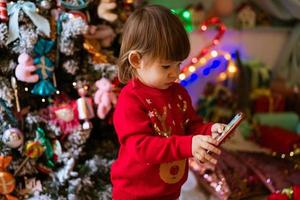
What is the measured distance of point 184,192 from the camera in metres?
1.77

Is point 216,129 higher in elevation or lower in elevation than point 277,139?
higher

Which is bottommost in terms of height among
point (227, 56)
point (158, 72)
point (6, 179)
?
Result: point (6, 179)

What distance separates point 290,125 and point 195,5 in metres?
0.90

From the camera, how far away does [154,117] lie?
3.57 feet

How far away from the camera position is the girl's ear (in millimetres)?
1064

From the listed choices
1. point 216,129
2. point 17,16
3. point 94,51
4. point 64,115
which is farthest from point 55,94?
point 216,129

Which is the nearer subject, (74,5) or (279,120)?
(74,5)

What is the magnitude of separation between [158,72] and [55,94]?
2.44 ft

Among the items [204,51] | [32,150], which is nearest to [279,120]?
[204,51]

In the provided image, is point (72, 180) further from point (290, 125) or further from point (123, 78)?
point (290, 125)

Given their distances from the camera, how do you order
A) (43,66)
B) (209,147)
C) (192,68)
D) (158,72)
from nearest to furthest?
(209,147)
(158,72)
(43,66)
(192,68)

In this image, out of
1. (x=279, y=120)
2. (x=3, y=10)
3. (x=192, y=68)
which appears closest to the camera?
(x=3, y=10)

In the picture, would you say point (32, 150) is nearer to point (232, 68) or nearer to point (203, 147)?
point (203, 147)

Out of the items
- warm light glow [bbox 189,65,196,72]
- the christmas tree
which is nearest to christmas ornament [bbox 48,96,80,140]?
the christmas tree
